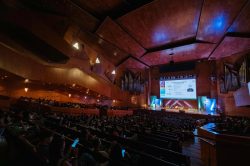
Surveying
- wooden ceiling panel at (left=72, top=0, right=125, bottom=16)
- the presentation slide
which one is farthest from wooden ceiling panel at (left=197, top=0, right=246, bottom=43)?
the presentation slide

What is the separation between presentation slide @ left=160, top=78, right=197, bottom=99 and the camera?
57.6ft

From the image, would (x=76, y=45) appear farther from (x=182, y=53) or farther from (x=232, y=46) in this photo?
(x=232, y=46)

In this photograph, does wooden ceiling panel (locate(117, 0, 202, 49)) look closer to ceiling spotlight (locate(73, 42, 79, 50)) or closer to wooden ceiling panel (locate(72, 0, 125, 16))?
wooden ceiling panel (locate(72, 0, 125, 16))

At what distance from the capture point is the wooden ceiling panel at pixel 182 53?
1345 cm

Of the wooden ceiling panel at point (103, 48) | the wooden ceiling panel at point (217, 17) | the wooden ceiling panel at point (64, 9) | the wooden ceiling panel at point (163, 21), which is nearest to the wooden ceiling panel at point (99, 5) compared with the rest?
the wooden ceiling panel at point (64, 9)

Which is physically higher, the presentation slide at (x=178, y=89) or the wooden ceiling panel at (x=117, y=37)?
the wooden ceiling panel at (x=117, y=37)

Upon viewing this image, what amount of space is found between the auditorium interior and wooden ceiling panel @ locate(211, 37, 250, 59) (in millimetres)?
66

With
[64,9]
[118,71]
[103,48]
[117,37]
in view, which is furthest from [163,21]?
[118,71]

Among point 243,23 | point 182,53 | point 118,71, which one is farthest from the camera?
point 118,71

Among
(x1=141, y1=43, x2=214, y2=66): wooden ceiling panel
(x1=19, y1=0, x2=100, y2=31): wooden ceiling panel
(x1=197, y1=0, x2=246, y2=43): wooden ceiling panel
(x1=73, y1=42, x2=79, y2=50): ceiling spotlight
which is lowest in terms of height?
(x1=73, y1=42, x2=79, y2=50): ceiling spotlight

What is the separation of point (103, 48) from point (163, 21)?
5.69 m

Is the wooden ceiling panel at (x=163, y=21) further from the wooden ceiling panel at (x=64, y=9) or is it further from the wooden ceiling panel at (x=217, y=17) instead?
the wooden ceiling panel at (x=64, y=9)

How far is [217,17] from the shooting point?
9305 mm

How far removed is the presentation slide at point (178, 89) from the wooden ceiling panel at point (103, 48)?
678cm
